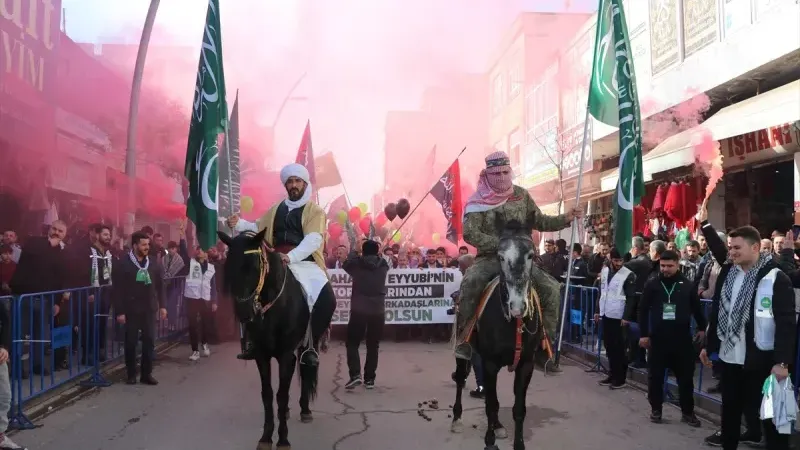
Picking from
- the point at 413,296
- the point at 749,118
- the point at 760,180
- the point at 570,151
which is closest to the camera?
the point at 749,118

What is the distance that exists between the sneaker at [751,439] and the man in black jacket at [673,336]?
77cm

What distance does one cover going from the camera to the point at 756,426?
257 inches

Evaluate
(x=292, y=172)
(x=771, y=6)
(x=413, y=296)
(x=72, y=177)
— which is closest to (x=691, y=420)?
(x=292, y=172)

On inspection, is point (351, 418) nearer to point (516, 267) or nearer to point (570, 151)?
point (516, 267)

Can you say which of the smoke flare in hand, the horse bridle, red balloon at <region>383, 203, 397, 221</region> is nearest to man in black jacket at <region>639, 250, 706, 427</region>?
the horse bridle

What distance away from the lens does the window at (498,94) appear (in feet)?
145

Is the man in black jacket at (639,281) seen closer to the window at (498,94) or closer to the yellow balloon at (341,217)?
the yellow balloon at (341,217)

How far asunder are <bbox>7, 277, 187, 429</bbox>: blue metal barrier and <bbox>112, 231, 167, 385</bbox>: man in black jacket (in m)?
0.35

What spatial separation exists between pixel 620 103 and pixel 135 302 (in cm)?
681

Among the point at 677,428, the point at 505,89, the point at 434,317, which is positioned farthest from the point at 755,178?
the point at 505,89

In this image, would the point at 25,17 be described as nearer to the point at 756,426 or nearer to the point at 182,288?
the point at 182,288

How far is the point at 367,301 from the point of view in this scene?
9.89m

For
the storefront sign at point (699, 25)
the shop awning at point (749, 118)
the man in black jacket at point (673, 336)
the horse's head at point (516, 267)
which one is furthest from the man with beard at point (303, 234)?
the storefront sign at point (699, 25)

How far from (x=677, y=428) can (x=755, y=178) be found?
11239 millimetres
